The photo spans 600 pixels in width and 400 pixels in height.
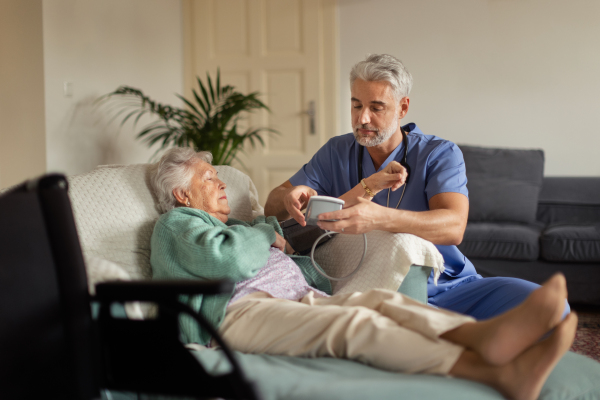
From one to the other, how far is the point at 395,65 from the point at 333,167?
0.44 metres

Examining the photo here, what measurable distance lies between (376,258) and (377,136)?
18.0 inches

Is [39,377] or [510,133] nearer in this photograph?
[39,377]

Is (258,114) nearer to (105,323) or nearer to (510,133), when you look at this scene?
(510,133)

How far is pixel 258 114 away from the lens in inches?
162

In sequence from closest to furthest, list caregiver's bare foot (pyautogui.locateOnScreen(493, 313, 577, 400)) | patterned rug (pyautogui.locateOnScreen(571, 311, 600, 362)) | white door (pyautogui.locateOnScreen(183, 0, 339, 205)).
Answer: caregiver's bare foot (pyautogui.locateOnScreen(493, 313, 577, 400)) → patterned rug (pyautogui.locateOnScreen(571, 311, 600, 362)) → white door (pyautogui.locateOnScreen(183, 0, 339, 205))

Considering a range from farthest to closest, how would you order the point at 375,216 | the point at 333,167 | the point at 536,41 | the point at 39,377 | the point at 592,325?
the point at 536,41
the point at 592,325
the point at 333,167
the point at 375,216
the point at 39,377

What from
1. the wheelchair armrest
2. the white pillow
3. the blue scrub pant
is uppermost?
the wheelchair armrest

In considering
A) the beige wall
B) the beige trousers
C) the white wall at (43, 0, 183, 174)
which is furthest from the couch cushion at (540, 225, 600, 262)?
the beige wall

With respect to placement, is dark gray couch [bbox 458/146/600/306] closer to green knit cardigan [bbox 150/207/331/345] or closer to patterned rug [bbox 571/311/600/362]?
patterned rug [bbox 571/311/600/362]

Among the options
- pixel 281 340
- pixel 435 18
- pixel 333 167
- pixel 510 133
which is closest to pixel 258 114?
pixel 435 18

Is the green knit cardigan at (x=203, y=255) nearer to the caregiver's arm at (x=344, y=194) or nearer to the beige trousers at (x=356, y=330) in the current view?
the beige trousers at (x=356, y=330)

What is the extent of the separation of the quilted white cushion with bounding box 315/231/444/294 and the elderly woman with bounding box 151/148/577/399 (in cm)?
8

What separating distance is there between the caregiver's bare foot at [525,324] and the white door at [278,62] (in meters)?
3.08

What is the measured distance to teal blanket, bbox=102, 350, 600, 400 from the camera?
3.14 ft
